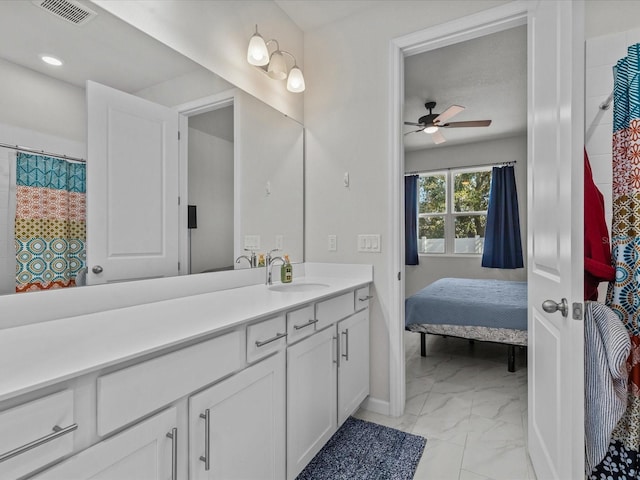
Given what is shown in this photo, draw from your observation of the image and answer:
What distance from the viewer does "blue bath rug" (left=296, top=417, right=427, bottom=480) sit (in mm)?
1602

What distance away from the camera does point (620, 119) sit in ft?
4.29

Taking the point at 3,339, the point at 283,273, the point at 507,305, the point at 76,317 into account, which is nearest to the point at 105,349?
the point at 3,339

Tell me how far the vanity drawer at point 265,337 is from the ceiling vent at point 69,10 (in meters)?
1.28

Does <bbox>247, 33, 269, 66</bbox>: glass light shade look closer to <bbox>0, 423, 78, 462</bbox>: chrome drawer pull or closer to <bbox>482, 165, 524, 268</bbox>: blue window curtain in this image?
<bbox>0, 423, 78, 462</bbox>: chrome drawer pull

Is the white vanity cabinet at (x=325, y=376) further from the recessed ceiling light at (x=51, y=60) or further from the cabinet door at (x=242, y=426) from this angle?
the recessed ceiling light at (x=51, y=60)

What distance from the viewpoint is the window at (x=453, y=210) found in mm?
5211

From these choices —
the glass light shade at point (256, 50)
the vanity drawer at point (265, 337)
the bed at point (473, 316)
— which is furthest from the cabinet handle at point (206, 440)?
the bed at point (473, 316)

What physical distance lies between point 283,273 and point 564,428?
1482 millimetres

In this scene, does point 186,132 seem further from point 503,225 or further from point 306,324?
point 503,225

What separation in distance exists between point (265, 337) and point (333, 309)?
21.8 inches

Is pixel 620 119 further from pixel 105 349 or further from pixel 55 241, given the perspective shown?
pixel 55 241

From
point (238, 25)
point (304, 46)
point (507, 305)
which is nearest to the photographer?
point (238, 25)

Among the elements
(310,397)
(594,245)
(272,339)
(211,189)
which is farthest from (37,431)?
(594,245)

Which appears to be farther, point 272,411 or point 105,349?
point 272,411
